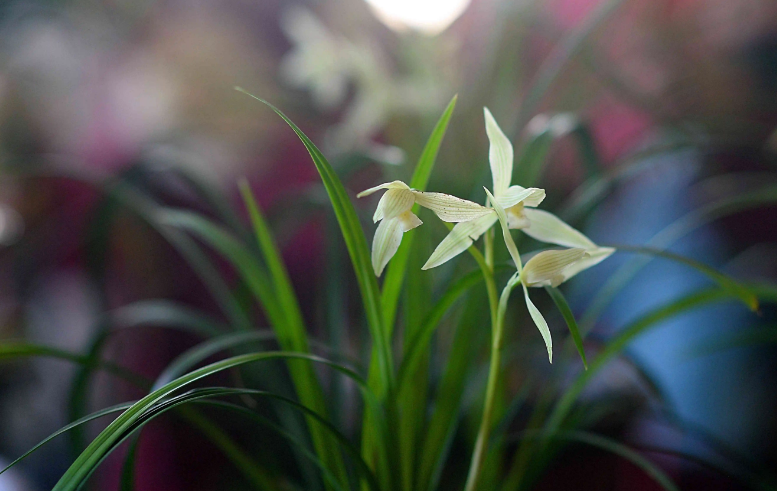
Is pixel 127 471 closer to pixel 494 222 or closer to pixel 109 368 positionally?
pixel 109 368

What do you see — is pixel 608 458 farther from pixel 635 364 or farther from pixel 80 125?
pixel 80 125

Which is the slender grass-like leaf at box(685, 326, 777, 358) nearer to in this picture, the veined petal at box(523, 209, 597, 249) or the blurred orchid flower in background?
the veined petal at box(523, 209, 597, 249)

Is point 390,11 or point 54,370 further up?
point 390,11

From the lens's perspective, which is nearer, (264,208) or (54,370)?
(54,370)

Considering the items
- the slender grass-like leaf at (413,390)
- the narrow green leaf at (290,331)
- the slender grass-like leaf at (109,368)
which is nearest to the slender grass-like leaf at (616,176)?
the slender grass-like leaf at (413,390)

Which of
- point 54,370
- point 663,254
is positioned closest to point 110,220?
point 54,370

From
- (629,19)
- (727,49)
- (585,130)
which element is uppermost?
(629,19)

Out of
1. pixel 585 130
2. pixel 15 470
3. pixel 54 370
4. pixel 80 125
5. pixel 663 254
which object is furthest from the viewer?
pixel 80 125
